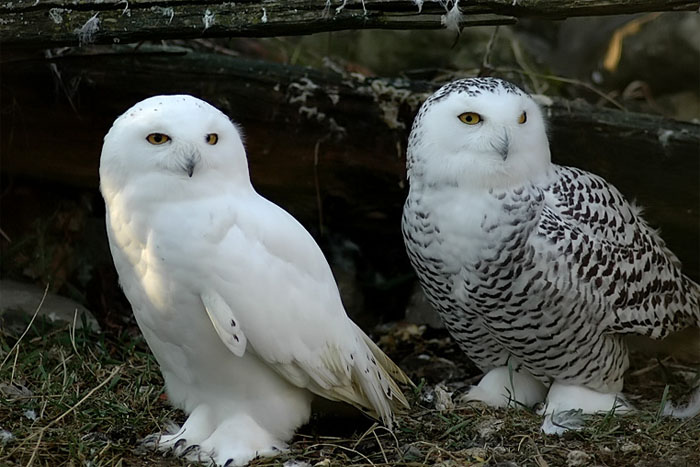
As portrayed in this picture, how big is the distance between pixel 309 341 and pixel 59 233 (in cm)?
246

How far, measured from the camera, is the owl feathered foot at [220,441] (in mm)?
3418

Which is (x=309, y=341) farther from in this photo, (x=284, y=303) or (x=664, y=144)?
(x=664, y=144)

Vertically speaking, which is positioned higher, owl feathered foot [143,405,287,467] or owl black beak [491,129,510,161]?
owl black beak [491,129,510,161]

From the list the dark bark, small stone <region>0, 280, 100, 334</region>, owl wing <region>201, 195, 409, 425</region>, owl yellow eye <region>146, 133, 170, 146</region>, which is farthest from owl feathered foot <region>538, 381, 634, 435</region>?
small stone <region>0, 280, 100, 334</region>

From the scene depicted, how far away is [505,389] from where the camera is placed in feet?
14.0

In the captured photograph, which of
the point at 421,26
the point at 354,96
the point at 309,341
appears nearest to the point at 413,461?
the point at 309,341

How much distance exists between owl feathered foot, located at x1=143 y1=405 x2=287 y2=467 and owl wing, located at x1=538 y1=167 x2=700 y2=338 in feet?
4.34

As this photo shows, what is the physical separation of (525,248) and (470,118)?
0.54 meters

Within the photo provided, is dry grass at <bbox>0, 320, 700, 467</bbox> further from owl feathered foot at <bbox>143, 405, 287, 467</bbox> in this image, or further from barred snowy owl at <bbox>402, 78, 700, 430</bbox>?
barred snowy owl at <bbox>402, 78, 700, 430</bbox>

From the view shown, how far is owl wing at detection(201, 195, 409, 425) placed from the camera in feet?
10.4

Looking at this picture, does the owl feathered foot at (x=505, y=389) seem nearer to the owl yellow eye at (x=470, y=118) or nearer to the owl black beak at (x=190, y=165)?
the owl yellow eye at (x=470, y=118)

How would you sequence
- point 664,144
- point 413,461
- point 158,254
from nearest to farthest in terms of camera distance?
point 158,254 < point 413,461 < point 664,144

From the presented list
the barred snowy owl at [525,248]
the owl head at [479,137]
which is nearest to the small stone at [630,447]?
the barred snowy owl at [525,248]

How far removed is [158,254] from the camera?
319 centimetres
